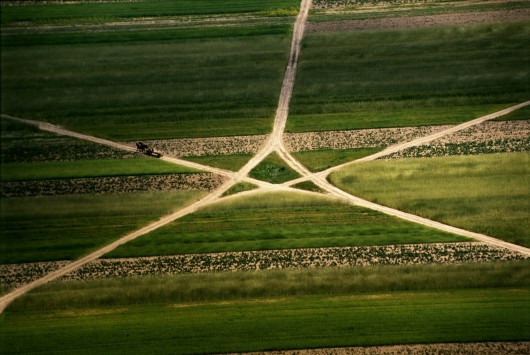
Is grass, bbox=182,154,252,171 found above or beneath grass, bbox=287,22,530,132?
beneath

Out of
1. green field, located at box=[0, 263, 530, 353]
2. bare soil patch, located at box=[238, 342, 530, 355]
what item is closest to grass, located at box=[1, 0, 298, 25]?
green field, located at box=[0, 263, 530, 353]

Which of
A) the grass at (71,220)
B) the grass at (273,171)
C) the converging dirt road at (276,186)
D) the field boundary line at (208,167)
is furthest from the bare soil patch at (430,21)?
the grass at (71,220)

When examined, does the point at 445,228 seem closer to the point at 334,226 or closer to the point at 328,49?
the point at 334,226

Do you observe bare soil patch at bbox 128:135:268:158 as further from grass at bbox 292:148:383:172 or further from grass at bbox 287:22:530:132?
grass at bbox 292:148:383:172

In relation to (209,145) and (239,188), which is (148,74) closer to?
(209,145)

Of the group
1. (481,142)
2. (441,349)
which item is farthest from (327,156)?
(441,349)

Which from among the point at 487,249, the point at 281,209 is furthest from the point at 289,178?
the point at 487,249
